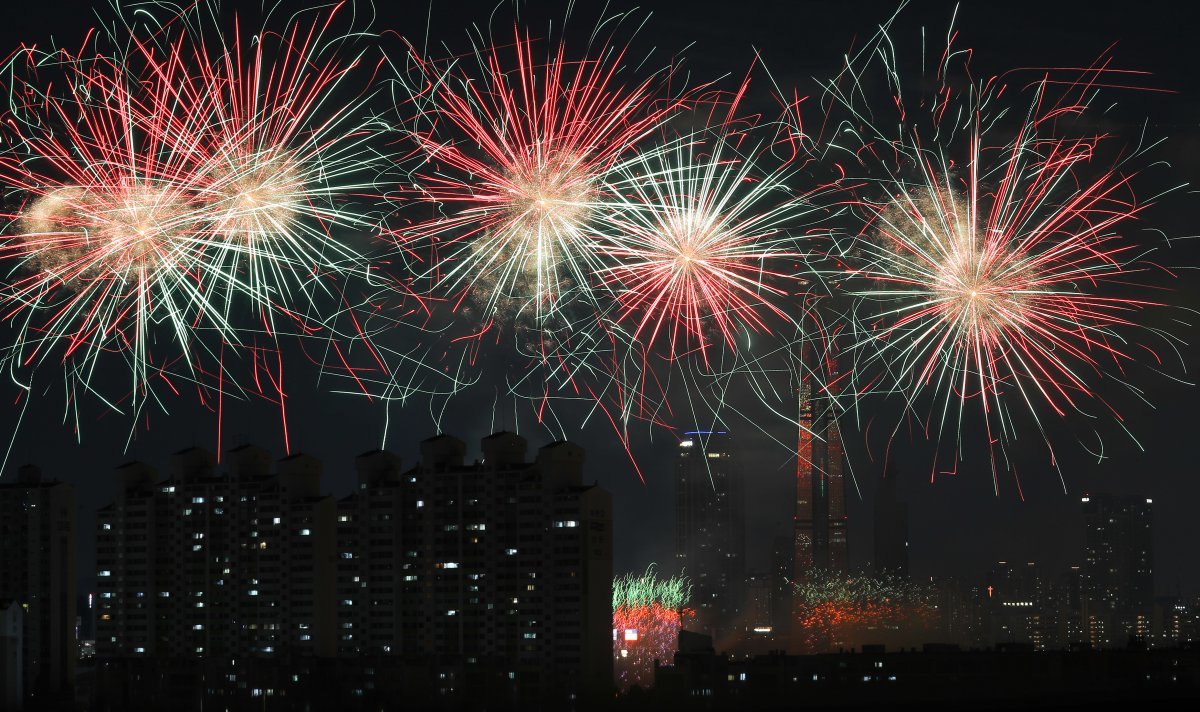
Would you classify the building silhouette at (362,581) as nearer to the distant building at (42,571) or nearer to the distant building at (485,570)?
the distant building at (485,570)

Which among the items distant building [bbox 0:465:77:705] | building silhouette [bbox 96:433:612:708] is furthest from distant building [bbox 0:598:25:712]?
Answer: distant building [bbox 0:465:77:705]

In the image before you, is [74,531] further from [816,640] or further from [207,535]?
[816,640]

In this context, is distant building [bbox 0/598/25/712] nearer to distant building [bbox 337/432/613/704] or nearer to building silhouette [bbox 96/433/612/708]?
building silhouette [bbox 96/433/612/708]

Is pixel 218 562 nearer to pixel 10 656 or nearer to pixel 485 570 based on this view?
pixel 10 656

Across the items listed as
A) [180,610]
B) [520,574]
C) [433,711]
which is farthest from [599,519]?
[180,610]

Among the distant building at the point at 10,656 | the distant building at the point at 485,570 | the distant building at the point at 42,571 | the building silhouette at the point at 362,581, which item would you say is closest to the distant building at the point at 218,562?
the building silhouette at the point at 362,581
